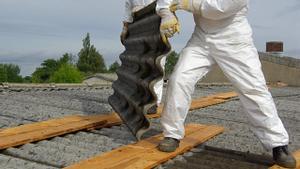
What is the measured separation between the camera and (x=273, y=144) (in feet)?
9.37

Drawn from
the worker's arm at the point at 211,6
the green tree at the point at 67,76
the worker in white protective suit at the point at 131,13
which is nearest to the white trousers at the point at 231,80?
the worker's arm at the point at 211,6

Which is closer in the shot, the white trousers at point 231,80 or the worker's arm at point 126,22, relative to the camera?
the white trousers at point 231,80

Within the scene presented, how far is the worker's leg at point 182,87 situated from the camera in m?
3.00

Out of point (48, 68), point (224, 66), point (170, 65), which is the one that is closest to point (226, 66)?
point (224, 66)

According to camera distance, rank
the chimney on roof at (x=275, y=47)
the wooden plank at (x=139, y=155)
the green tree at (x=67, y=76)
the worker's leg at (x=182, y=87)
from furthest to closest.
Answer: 1. the green tree at (x=67, y=76)
2. the chimney on roof at (x=275, y=47)
3. the worker's leg at (x=182, y=87)
4. the wooden plank at (x=139, y=155)

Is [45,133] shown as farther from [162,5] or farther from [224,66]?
[224,66]

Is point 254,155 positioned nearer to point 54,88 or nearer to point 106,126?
point 106,126

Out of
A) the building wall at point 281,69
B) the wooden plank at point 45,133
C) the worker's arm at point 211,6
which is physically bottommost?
the wooden plank at point 45,133

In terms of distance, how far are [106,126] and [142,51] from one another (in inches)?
31.1

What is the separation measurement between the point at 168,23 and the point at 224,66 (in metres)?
0.49

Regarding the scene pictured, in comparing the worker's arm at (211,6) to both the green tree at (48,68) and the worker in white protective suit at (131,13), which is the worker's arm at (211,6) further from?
the green tree at (48,68)

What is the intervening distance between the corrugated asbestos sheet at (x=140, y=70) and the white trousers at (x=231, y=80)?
18cm

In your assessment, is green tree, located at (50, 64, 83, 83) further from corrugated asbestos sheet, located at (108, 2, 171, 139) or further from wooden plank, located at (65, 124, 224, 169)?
wooden plank, located at (65, 124, 224, 169)

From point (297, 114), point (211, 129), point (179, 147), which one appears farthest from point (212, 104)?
point (179, 147)
